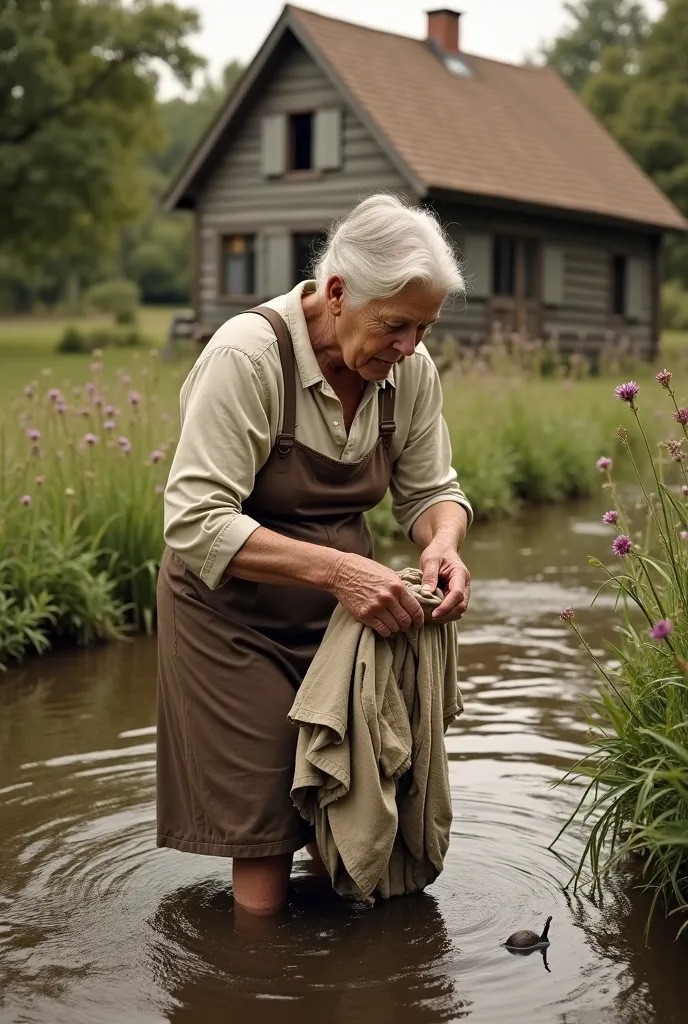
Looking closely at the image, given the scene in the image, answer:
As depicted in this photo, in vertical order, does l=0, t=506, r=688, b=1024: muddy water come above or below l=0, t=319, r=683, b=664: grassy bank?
below

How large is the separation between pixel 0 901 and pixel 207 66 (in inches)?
1114

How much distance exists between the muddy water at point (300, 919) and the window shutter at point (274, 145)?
1779 centimetres

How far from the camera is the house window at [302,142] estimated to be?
2250cm

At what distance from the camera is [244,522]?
10.4 ft

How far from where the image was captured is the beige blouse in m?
3.18

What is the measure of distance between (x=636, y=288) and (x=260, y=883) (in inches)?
921

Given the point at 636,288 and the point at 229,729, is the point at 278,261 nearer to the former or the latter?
the point at 636,288

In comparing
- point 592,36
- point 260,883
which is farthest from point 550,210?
point 592,36

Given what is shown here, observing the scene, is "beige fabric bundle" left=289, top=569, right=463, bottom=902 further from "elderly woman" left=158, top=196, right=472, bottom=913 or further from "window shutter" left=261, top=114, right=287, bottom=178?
"window shutter" left=261, top=114, right=287, bottom=178

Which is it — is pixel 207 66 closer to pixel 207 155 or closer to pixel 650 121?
pixel 207 155

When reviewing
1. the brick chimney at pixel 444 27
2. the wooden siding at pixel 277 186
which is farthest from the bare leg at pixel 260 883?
the brick chimney at pixel 444 27

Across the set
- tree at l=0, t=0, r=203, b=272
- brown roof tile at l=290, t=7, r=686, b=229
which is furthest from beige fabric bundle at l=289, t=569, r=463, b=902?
tree at l=0, t=0, r=203, b=272

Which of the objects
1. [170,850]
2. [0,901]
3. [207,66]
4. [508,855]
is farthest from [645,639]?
[207,66]

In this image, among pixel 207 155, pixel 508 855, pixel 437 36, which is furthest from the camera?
pixel 437 36
